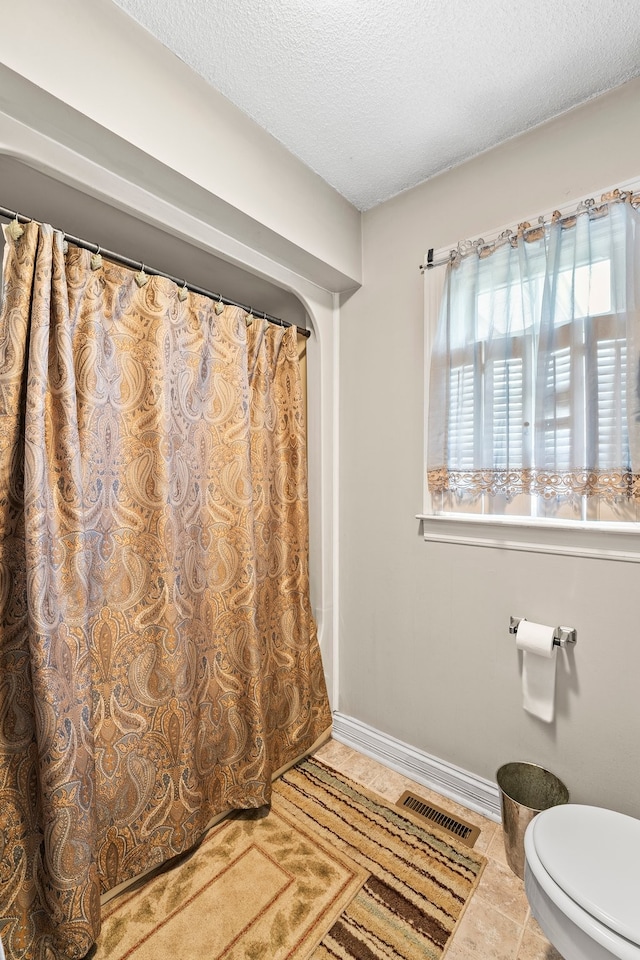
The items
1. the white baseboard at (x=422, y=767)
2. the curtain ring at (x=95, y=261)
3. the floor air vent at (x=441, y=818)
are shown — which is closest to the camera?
the curtain ring at (x=95, y=261)

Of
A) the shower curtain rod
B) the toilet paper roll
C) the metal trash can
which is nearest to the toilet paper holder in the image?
the toilet paper roll

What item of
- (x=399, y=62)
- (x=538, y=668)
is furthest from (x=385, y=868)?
(x=399, y=62)

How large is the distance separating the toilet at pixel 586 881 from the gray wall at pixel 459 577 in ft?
1.18

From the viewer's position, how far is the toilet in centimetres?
90

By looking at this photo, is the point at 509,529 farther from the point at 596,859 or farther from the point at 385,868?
the point at 385,868

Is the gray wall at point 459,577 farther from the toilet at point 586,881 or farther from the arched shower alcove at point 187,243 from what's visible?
the toilet at point 586,881

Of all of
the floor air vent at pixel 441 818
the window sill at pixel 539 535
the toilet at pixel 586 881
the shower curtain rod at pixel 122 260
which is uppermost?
the shower curtain rod at pixel 122 260

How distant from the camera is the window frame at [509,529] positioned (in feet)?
4.68

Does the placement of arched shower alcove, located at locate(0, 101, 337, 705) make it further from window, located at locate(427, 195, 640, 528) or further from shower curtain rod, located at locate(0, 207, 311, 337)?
window, located at locate(427, 195, 640, 528)

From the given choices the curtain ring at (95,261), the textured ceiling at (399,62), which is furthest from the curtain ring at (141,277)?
the textured ceiling at (399,62)

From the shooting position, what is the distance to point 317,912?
1.31m

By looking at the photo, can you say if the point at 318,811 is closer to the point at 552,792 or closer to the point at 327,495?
the point at 552,792

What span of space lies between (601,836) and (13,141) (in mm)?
2272

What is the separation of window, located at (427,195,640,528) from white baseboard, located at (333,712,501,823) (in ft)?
3.34
